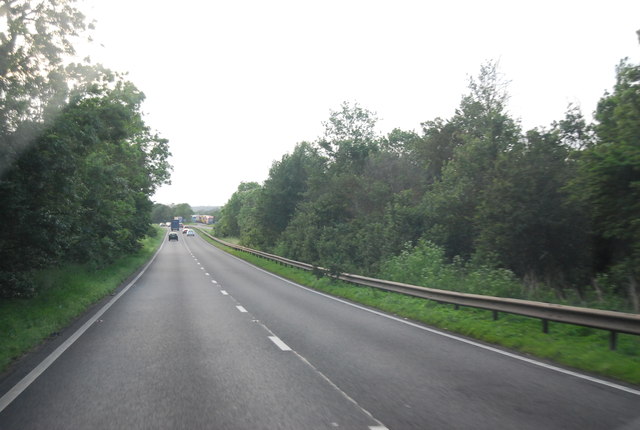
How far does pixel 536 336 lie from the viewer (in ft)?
28.3

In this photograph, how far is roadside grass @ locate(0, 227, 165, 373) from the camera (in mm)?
7965

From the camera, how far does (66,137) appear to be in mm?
11508

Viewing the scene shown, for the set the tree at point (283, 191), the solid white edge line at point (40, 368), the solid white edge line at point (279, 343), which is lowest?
the solid white edge line at point (40, 368)

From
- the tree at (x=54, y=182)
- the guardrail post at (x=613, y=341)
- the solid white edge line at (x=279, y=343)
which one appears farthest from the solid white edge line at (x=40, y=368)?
the guardrail post at (x=613, y=341)

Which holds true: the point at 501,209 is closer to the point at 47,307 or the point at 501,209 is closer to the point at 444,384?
the point at 444,384

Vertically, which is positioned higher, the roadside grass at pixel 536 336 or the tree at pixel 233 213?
the tree at pixel 233 213

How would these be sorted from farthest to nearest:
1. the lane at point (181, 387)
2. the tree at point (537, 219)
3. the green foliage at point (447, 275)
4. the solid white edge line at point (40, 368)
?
the tree at point (537, 219) < the green foliage at point (447, 275) < the solid white edge line at point (40, 368) < the lane at point (181, 387)

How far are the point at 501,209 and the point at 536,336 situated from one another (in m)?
7.96

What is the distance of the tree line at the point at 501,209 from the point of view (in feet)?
41.9

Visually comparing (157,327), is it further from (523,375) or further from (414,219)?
(414,219)

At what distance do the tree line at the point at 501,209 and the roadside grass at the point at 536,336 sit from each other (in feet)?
5.38

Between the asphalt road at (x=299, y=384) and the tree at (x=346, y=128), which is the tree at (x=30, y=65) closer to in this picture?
the asphalt road at (x=299, y=384)

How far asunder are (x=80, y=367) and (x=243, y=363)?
2148mm

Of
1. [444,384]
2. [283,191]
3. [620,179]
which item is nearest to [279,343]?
[444,384]
